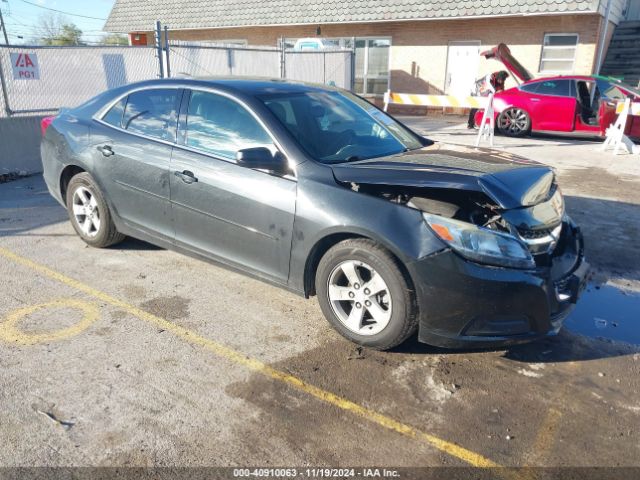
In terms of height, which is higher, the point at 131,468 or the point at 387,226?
the point at 387,226

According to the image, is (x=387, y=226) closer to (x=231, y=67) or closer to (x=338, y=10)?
(x=231, y=67)

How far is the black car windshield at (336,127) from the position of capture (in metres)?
3.83

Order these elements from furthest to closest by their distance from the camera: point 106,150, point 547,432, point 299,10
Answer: point 299,10
point 106,150
point 547,432

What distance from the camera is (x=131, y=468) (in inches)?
96.7

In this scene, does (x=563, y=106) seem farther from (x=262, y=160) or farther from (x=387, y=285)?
(x=387, y=285)

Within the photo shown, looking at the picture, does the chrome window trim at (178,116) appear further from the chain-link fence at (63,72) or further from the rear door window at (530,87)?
the rear door window at (530,87)

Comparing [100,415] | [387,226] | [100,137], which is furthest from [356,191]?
[100,137]

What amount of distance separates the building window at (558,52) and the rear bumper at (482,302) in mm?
16447

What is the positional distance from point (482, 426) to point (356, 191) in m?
1.55

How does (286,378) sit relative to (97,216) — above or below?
below

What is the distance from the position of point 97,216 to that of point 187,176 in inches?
59.4

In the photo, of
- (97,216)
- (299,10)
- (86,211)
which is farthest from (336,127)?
(299,10)

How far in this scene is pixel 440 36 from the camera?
19125 millimetres

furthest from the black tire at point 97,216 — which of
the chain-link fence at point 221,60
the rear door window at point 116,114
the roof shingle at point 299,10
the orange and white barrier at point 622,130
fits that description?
the roof shingle at point 299,10
